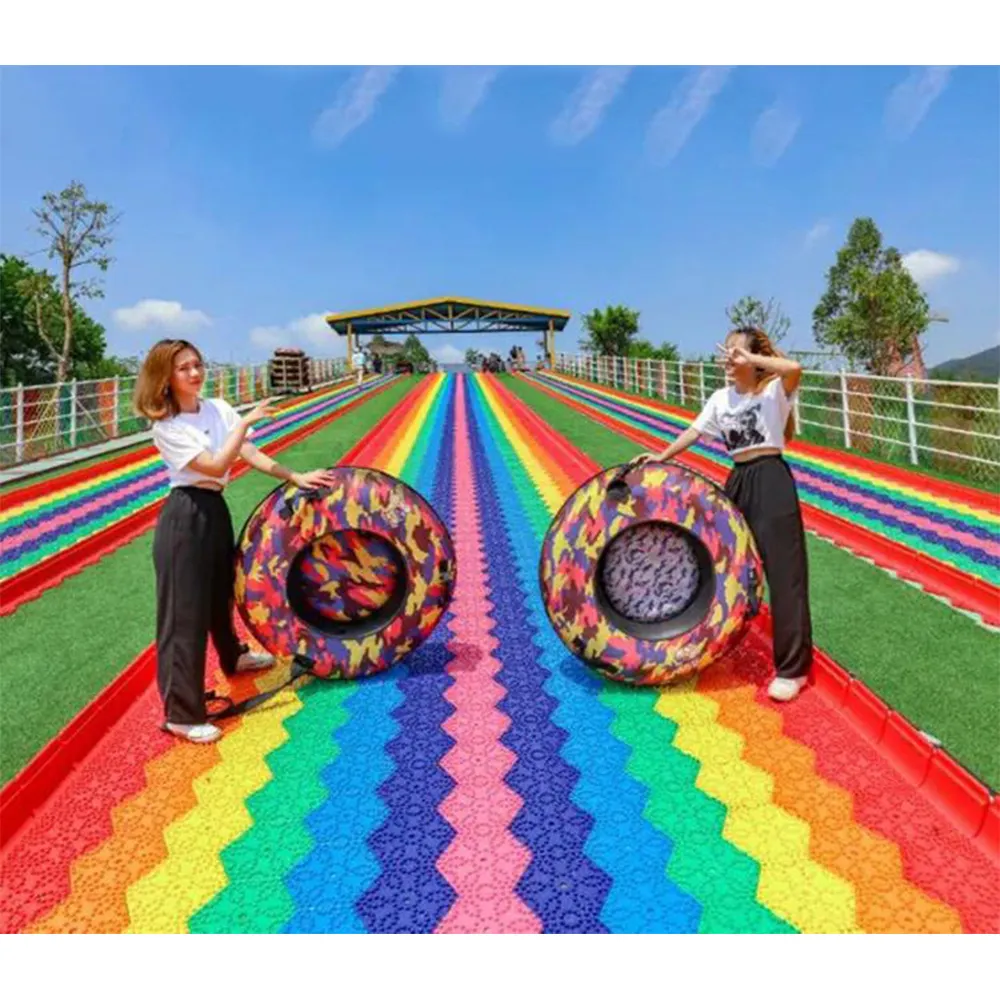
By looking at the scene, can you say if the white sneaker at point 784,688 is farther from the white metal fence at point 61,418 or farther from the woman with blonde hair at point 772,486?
the white metal fence at point 61,418

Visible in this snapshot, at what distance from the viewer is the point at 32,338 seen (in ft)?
129

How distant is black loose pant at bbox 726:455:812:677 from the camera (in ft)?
10.8

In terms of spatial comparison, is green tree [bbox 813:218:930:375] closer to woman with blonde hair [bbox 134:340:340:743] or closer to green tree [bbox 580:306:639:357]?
green tree [bbox 580:306:639:357]

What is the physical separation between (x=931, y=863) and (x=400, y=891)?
157cm

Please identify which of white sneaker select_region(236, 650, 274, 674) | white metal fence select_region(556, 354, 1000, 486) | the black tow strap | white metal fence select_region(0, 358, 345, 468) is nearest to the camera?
the black tow strap

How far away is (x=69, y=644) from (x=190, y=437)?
81.0 inches

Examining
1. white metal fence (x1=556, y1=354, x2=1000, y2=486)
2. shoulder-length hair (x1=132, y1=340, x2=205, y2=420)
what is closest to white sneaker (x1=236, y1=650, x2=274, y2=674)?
shoulder-length hair (x1=132, y1=340, x2=205, y2=420)

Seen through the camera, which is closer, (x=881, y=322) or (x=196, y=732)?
(x=196, y=732)

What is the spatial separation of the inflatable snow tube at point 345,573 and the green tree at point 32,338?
3511 centimetres

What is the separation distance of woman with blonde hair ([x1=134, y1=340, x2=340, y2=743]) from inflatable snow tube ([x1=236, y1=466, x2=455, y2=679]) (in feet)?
0.70

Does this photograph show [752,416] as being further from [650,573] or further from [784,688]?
[784,688]

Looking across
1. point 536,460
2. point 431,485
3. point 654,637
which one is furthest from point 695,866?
point 536,460

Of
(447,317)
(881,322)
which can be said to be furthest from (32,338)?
(881,322)

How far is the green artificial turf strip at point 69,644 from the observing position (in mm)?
3369
